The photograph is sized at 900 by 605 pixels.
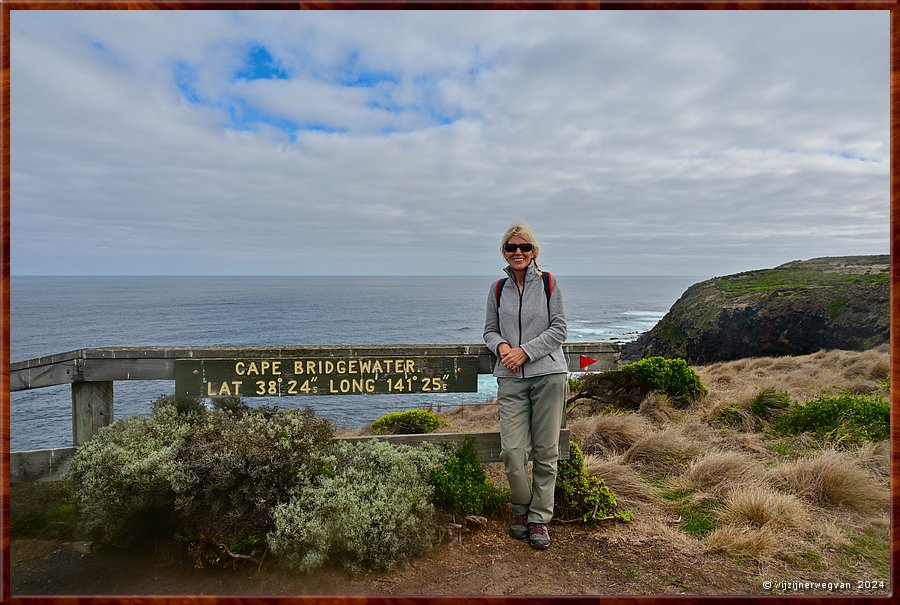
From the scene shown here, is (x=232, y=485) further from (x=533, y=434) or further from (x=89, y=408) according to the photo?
(x=533, y=434)

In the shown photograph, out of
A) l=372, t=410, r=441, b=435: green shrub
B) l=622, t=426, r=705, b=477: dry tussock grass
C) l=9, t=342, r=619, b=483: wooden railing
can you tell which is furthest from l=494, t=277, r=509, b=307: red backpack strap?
l=372, t=410, r=441, b=435: green shrub

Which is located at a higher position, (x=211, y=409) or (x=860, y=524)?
(x=211, y=409)

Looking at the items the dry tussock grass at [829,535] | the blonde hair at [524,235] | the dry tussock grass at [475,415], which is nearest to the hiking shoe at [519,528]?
the blonde hair at [524,235]

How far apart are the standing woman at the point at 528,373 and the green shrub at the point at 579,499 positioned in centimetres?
30

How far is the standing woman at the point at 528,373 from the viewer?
4.03 metres

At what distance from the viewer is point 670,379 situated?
29.9ft

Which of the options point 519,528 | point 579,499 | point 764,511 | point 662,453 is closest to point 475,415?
point 662,453

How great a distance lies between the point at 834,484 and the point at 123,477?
6.14 m

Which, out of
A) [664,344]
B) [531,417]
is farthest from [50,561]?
[664,344]

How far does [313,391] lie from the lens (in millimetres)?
4297

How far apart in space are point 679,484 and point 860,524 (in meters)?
1.44

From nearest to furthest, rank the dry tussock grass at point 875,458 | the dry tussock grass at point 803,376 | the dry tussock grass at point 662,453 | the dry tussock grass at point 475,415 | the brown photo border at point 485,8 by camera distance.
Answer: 1. the brown photo border at point 485,8
2. the dry tussock grass at point 875,458
3. the dry tussock grass at point 662,453
4. the dry tussock grass at point 803,376
5. the dry tussock grass at point 475,415

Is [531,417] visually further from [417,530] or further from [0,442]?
[0,442]

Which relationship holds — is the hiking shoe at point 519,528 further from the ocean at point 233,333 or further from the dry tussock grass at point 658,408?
the ocean at point 233,333
